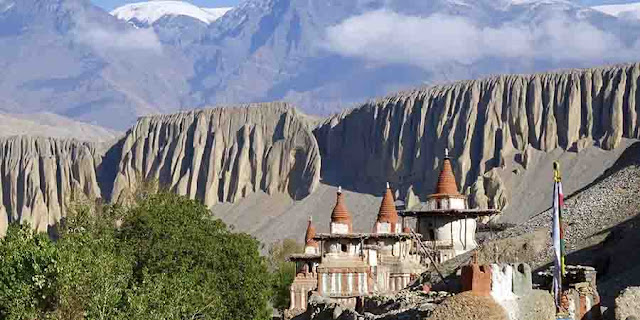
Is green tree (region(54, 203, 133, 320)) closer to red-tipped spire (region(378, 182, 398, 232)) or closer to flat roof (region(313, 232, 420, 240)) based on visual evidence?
flat roof (region(313, 232, 420, 240))

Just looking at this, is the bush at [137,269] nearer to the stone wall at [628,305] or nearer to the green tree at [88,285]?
the green tree at [88,285]

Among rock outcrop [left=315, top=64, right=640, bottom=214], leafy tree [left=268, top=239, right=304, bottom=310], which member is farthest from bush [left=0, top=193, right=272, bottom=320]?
rock outcrop [left=315, top=64, right=640, bottom=214]

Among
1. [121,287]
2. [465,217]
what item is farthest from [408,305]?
[465,217]

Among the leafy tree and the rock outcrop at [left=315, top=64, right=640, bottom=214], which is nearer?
the leafy tree

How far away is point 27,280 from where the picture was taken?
165 feet

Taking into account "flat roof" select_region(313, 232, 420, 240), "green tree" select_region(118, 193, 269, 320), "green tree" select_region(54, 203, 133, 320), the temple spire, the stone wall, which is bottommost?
the stone wall

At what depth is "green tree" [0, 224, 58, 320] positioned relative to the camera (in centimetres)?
4809

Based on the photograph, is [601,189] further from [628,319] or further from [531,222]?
[628,319]

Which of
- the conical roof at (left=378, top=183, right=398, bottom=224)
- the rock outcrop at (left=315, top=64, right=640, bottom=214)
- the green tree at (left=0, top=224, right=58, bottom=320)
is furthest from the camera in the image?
the rock outcrop at (left=315, top=64, right=640, bottom=214)

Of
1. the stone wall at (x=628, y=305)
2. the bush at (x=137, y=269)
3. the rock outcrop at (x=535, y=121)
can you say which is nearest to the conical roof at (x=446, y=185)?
the bush at (x=137, y=269)

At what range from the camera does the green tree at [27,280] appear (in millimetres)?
48094

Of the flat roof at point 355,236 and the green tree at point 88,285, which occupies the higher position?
the flat roof at point 355,236

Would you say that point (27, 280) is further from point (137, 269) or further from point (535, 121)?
point (535, 121)

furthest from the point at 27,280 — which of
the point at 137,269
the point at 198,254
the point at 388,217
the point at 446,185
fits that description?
the point at 446,185
